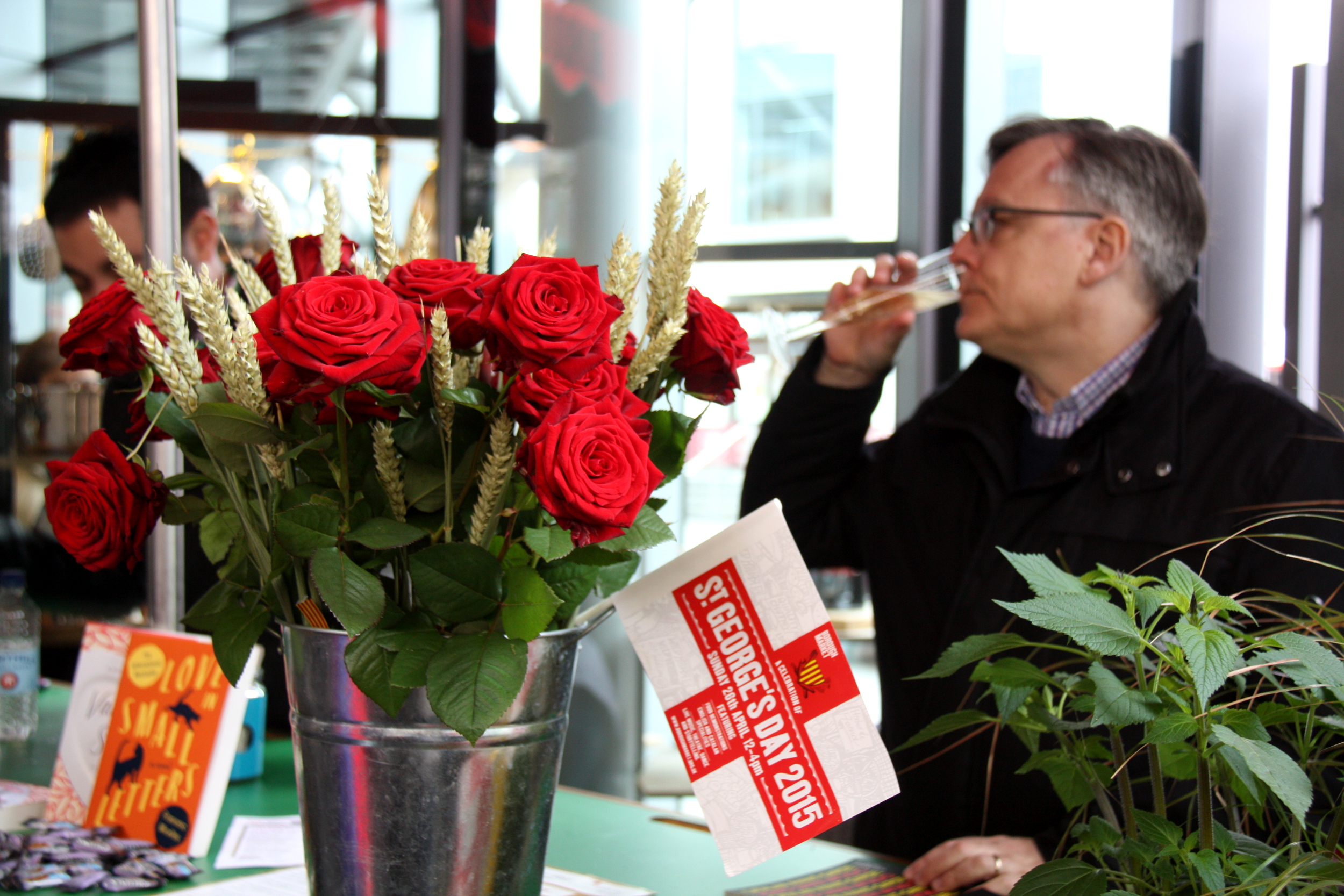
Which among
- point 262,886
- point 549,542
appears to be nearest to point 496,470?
point 549,542

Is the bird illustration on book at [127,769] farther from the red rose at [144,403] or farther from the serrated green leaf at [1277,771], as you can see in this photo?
the serrated green leaf at [1277,771]

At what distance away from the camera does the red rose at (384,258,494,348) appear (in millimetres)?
733

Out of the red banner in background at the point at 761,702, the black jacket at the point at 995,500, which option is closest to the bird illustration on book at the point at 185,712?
the red banner in background at the point at 761,702

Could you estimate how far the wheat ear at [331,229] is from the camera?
862 mm

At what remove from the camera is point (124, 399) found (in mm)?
1859

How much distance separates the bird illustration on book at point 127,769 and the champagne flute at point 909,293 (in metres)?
1.27

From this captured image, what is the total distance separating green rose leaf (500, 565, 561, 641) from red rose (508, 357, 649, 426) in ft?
0.35

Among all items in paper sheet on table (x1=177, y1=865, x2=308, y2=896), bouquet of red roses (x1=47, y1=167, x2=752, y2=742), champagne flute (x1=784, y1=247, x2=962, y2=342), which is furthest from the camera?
champagne flute (x1=784, y1=247, x2=962, y2=342)

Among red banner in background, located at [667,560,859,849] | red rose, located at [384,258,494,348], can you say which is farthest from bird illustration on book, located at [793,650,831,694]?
red rose, located at [384,258,494,348]

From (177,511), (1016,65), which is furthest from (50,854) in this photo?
(1016,65)

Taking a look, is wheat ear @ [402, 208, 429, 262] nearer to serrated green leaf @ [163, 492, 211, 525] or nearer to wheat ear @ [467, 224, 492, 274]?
wheat ear @ [467, 224, 492, 274]

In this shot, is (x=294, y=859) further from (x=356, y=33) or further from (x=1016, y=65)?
(x=356, y=33)

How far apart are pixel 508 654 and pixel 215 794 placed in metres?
0.65

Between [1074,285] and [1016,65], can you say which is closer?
[1074,285]
